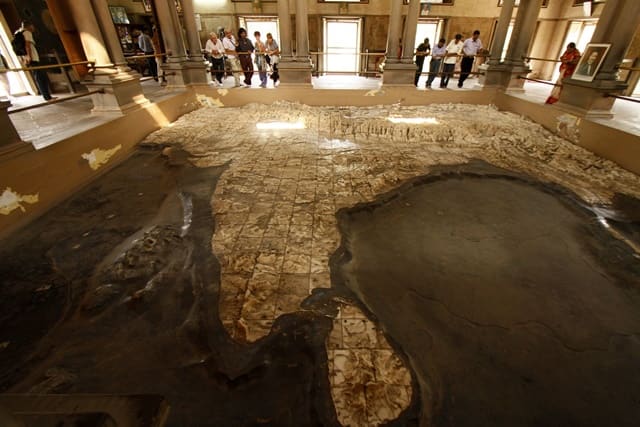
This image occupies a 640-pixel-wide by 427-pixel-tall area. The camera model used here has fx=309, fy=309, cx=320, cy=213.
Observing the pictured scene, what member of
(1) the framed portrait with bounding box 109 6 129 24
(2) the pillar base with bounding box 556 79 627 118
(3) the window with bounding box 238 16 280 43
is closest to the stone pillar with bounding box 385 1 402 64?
(2) the pillar base with bounding box 556 79 627 118

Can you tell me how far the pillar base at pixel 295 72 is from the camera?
9.02m

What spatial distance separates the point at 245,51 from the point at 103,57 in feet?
14.9

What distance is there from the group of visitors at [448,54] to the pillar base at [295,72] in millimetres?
3386

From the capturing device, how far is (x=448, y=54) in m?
9.54

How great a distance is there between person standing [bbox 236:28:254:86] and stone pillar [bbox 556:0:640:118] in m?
8.32

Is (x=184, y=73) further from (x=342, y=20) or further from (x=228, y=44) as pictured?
(x=342, y=20)

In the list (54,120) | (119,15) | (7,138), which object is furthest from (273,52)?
(7,138)

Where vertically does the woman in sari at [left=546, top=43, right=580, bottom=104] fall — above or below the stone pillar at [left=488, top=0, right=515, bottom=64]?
below

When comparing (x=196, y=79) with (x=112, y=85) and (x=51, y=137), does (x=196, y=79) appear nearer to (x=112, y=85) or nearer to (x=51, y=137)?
(x=112, y=85)

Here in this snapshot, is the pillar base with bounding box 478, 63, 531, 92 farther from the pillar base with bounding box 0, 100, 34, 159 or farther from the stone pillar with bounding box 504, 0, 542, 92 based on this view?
the pillar base with bounding box 0, 100, 34, 159

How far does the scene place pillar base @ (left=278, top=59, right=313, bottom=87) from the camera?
902 centimetres

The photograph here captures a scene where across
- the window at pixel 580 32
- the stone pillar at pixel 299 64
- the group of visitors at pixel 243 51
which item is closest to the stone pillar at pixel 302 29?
the stone pillar at pixel 299 64

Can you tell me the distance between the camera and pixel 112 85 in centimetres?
588

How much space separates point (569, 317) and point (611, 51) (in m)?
6.09
